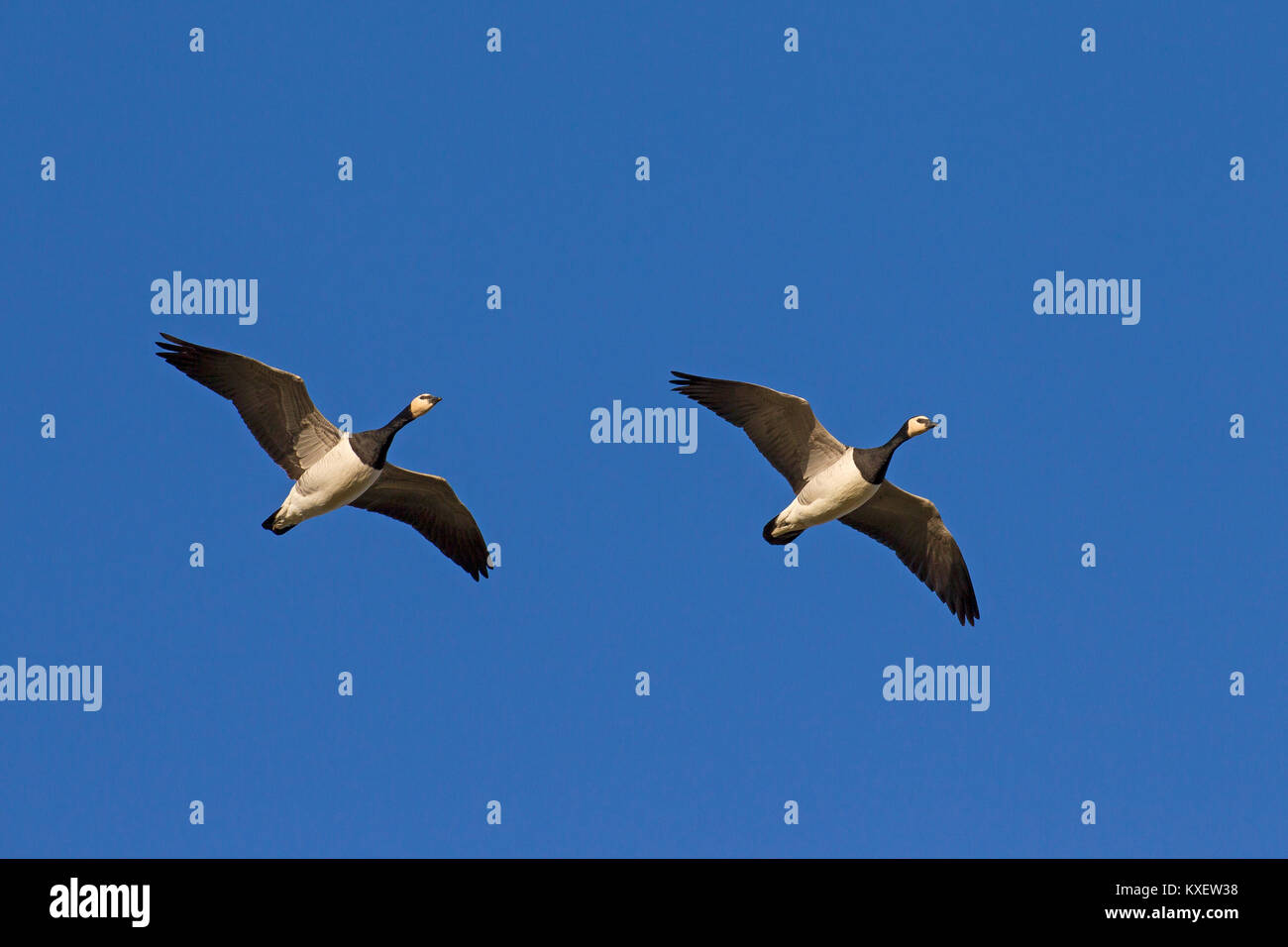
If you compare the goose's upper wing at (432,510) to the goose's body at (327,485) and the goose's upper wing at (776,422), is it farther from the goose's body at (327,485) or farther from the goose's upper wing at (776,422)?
the goose's upper wing at (776,422)

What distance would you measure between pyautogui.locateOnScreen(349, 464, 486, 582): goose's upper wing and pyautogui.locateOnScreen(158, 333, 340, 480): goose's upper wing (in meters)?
1.53

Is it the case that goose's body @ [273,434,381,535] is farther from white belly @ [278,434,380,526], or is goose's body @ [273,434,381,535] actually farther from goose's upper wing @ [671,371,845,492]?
goose's upper wing @ [671,371,845,492]

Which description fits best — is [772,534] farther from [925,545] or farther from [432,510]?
[432,510]

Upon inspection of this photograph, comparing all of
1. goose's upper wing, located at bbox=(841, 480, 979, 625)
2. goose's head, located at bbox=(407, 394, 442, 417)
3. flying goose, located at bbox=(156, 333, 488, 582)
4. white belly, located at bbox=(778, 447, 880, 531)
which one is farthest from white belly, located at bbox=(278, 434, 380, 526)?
goose's upper wing, located at bbox=(841, 480, 979, 625)

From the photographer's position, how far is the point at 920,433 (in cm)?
2733

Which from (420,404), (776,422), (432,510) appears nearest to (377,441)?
(420,404)

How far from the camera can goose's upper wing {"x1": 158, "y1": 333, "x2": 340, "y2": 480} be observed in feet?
85.7

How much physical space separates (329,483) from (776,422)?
21.8 ft

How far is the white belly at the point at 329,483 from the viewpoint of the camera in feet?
86.5

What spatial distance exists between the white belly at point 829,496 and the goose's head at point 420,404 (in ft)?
18.1

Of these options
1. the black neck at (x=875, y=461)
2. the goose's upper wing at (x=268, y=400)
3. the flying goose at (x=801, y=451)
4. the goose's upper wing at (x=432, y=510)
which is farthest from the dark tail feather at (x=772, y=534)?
the goose's upper wing at (x=268, y=400)

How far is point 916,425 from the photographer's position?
27.1m
